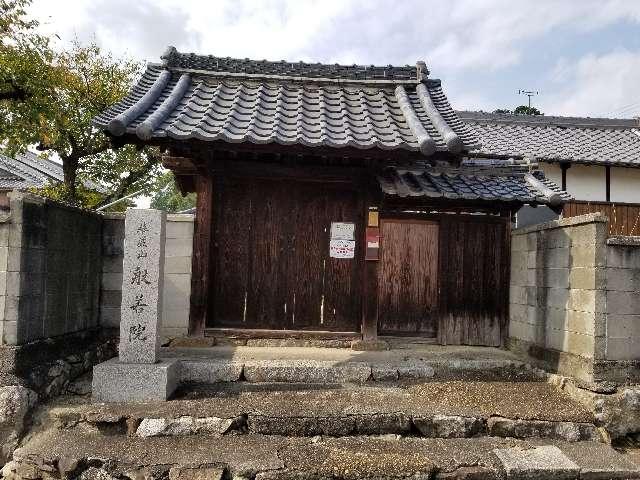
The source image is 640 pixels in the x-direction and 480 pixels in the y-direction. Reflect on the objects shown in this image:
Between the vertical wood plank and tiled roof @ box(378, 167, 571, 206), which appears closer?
tiled roof @ box(378, 167, 571, 206)

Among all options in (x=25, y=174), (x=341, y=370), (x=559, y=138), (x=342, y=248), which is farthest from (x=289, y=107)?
(x=25, y=174)

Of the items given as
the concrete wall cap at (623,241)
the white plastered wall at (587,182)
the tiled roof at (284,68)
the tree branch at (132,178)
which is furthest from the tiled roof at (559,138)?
the tree branch at (132,178)

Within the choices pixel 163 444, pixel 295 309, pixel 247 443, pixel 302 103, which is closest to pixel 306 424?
pixel 247 443

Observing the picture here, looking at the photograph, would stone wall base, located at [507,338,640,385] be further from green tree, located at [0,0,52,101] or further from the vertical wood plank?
green tree, located at [0,0,52,101]

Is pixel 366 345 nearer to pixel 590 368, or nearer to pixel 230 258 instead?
pixel 230 258

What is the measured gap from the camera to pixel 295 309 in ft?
26.7

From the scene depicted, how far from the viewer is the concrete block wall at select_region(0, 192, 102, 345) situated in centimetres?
568

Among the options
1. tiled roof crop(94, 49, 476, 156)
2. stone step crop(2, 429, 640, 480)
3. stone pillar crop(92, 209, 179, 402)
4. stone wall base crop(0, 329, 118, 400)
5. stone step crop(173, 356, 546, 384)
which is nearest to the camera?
stone step crop(2, 429, 640, 480)

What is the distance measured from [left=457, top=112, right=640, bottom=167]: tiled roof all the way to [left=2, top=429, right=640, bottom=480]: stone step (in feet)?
32.5

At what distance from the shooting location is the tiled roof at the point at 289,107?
6844 mm

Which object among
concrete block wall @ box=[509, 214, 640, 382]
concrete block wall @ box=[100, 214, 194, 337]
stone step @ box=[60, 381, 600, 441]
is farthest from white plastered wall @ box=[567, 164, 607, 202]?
concrete block wall @ box=[100, 214, 194, 337]

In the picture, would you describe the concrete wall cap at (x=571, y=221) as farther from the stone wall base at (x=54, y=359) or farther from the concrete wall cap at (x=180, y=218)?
the stone wall base at (x=54, y=359)

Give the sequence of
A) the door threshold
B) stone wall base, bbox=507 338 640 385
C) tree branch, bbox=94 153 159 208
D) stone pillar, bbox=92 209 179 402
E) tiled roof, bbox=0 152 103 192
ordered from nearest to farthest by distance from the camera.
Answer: stone pillar, bbox=92 209 179 402, stone wall base, bbox=507 338 640 385, the door threshold, tiled roof, bbox=0 152 103 192, tree branch, bbox=94 153 159 208

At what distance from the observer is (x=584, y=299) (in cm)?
644
